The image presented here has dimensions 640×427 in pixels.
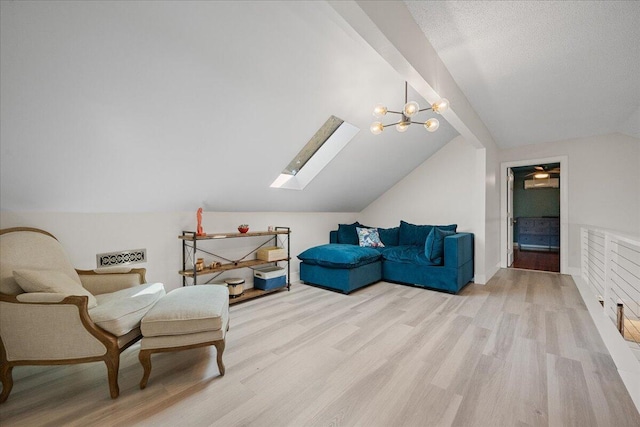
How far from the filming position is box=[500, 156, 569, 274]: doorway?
469cm

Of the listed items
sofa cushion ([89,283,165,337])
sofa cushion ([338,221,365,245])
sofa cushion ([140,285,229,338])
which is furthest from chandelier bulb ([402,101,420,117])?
sofa cushion ([338,221,365,245])

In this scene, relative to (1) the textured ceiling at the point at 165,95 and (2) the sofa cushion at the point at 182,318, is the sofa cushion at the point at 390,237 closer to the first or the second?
(1) the textured ceiling at the point at 165,95

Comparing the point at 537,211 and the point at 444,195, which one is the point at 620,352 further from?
the point at 537,211

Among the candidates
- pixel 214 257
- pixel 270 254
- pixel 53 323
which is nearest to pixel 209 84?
pixel 53 323

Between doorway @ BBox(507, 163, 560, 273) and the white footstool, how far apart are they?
24.9 feet

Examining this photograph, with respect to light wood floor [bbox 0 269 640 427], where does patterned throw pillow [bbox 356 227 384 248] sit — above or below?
above

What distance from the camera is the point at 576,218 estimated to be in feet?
15.0

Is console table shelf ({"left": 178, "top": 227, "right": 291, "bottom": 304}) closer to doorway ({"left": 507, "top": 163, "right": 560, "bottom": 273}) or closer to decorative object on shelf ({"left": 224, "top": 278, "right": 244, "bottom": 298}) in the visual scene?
decorative object on shelf ({"left": 224, "top": 278, "right": 244, "bottom": 298})

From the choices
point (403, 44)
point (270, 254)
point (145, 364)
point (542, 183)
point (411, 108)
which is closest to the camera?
point (145, 364)

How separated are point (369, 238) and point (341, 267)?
3.83 ft

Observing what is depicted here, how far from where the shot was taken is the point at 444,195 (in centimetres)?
484

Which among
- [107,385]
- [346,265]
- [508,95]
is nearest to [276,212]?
[346,265]

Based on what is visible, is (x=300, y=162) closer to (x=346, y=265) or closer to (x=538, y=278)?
(x=346, y=265)

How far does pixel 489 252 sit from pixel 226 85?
4.47 meters
